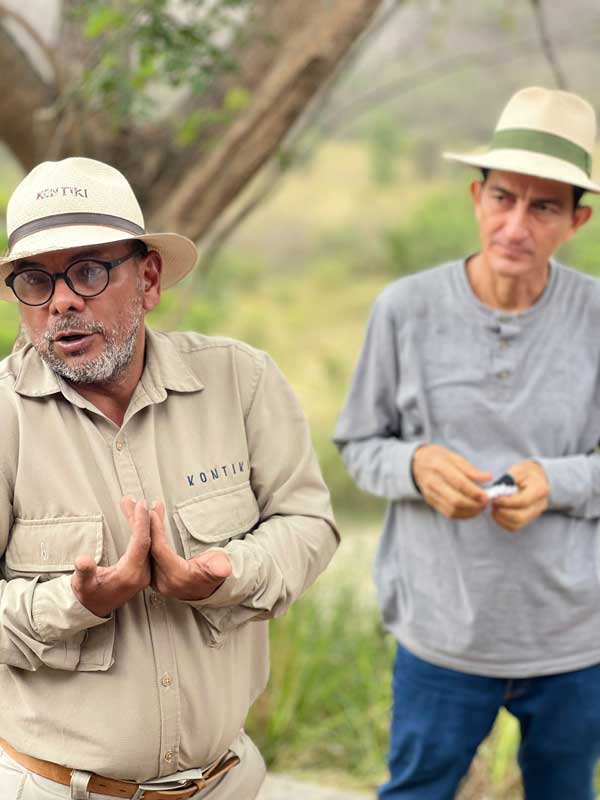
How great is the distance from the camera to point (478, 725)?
2490 mm

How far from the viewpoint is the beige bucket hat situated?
5.96 ft

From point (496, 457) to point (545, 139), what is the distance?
0.74 meters

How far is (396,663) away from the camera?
2609 millimetres

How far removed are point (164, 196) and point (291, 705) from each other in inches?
72.7

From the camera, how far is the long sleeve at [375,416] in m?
2.53

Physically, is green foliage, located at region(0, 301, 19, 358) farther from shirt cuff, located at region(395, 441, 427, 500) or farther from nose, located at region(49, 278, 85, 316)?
nose, located at region(49, 278, 85, 316)

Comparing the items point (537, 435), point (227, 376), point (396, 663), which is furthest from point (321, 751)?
point (227, 376)

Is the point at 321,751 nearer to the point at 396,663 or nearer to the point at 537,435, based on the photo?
the point at 396,663

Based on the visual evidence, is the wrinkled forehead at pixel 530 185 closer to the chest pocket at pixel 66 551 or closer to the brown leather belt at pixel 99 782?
the chest pocket at pixel 66 551

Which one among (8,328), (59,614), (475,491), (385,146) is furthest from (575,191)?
(385,146)

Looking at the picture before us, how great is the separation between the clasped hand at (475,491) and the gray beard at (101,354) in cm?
80

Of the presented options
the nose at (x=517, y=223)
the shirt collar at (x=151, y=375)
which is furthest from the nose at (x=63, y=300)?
the nose at (x=517, y=223)

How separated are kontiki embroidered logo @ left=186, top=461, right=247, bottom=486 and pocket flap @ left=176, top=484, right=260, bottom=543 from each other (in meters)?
0.03

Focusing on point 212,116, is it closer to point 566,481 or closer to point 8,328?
point 8,328
